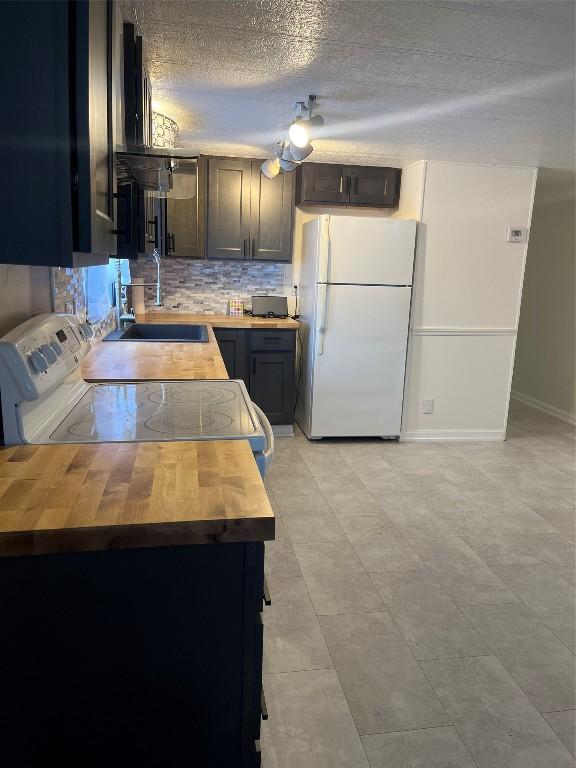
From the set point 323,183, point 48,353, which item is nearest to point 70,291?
point 48,353

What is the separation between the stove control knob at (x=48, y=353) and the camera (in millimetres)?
1375

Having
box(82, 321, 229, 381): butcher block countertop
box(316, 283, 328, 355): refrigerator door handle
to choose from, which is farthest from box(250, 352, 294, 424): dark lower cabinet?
box(82, 321, 229, 381): butcher block countertop

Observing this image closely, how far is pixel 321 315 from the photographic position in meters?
3.97

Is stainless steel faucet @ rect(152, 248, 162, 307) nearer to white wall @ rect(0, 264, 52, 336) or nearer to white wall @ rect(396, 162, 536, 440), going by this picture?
white wall @ rect(396, 162, 536, 440)

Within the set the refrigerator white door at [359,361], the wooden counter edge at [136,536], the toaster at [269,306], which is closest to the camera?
the wooden counter edge at [136,536]

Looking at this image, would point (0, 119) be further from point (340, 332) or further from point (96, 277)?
point (340, 332)

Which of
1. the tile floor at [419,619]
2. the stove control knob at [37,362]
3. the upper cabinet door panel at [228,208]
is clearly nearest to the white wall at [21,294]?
the stove control knob at [37,362]

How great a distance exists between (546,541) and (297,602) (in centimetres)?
145

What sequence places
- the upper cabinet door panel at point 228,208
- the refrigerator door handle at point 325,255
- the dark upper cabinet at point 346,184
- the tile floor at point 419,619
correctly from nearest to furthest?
1. the tile floor at point 419,619
2. the refrigerator door handle at point 325,255
3. the upper cabinet door panel at point 228,208
4. the dark upper cabinet at point 346,184

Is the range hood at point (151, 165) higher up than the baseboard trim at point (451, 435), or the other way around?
the range hood at point (151, 165)

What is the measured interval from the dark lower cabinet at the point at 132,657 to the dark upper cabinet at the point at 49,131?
575mm

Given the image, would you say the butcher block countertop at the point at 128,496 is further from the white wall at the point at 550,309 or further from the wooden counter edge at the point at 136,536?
the white wall at the point at 550,309

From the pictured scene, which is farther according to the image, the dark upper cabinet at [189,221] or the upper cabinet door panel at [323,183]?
the upper cabinet door panel at [323,183]

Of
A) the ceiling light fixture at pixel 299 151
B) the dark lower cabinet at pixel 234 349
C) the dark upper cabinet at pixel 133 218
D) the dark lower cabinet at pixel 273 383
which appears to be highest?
the ceiling light fixture at pixel 299 151
